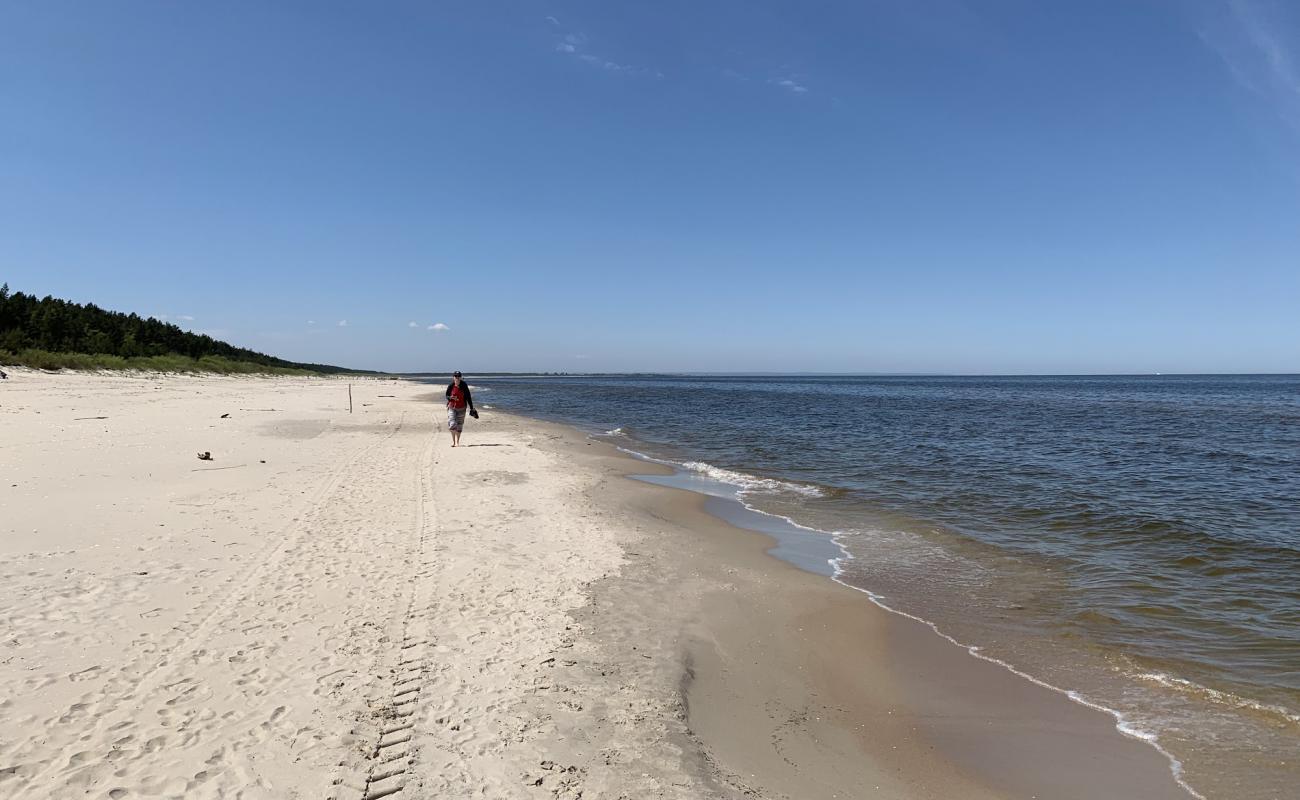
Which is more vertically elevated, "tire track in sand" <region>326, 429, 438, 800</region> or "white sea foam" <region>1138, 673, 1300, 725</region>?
"tire track in sand" <region>326, 429, 438, 800</region>

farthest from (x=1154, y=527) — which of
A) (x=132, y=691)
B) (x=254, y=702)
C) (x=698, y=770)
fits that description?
(x=132, y=691)

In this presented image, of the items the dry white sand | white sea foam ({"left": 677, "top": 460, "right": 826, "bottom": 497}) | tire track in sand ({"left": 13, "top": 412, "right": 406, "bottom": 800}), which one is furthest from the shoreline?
white sea foam ({"left": 677, "top": 460, "right": 826, "bottom": 497})

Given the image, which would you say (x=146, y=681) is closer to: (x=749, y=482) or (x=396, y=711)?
(x=396, y=711)

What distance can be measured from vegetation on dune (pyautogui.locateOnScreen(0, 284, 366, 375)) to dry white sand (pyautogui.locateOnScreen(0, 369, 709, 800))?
4038cm

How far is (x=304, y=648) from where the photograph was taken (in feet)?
18.0

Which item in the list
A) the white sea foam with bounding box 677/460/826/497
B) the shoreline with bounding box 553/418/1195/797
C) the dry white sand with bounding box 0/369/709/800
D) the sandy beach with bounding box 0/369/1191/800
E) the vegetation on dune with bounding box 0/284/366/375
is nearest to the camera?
the dry white sand with bounding box 0/369/709/800

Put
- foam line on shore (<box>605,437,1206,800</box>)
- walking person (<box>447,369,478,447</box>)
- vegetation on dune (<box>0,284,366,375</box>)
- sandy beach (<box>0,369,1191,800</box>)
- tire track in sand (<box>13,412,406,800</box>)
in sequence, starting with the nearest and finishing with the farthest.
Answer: tire track in sand (<box>13,412,406,800</box>)
sandy beach (<box>0,369,1191,800</box>)
foam line on shore (<box>605,437,1206,800</box>)
walking person (<box>447,369,478,447</box>)
vegetation on dune (<box>0,284,366,375</box>)

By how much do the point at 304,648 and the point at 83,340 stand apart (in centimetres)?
6696

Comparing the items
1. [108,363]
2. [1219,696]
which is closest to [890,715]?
[1219,696]

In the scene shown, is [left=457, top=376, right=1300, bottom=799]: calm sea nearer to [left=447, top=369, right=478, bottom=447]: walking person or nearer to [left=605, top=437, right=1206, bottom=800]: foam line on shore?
[left=605, top=437, right=1206, bottom=800]: foam line on shore

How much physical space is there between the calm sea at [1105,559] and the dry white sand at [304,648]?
421 cm

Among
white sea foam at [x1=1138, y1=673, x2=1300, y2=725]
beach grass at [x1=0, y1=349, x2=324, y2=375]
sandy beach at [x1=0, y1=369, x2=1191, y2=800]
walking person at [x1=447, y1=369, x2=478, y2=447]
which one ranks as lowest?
white sea foam at [x1=1138, y1=673, x2=1300, y2=725]

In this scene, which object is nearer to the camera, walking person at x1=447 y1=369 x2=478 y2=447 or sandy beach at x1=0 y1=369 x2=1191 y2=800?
sandy beach at x1=0 y1=369 x2=1191 y2=800

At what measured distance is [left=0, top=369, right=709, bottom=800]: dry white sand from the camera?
12.9ft
